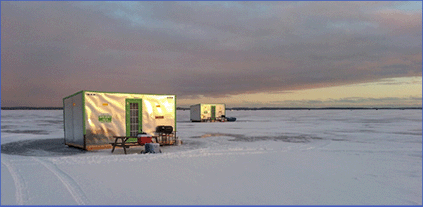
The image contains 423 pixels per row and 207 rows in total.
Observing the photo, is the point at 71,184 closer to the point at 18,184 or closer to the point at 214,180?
the point at 18,184

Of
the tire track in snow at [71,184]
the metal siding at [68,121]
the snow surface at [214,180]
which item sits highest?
the metal siding at [68,121]

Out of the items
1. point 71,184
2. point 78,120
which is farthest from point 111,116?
point 71,184

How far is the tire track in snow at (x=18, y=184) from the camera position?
5.88 m

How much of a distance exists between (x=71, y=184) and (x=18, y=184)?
124cm

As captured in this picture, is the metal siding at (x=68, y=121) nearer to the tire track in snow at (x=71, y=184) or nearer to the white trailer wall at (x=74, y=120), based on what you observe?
the white trailer wall at (x=74, y=120)

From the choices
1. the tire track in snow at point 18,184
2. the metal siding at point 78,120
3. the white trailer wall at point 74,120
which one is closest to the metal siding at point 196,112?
the white trailer wall at point 74,120

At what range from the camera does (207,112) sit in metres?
43.5

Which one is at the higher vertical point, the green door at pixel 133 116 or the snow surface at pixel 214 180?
the green door at pixel 133 116

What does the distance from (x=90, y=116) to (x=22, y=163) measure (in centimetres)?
463

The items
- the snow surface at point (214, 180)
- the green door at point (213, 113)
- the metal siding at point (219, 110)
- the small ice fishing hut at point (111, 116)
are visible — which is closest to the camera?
the snow surface at point (214, 180)

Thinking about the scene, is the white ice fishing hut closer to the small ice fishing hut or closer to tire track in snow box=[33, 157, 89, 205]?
the small ice fishing hut

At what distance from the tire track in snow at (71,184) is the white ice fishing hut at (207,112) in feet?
109

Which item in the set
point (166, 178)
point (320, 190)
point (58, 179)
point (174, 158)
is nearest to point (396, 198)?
point (320, 190)

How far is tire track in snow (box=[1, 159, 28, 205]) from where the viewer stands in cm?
588
